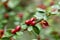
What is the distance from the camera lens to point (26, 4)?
94.7 inches

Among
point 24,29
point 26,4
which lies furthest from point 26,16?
point 24,29

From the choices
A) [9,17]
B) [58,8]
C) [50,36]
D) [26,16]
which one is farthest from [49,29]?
[58,8]

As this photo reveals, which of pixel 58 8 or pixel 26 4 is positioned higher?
pixel 26 4

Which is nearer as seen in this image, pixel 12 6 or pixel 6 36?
pixel 6 36

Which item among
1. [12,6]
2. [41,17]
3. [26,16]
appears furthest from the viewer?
[12,6]

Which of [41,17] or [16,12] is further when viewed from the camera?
[16,12]

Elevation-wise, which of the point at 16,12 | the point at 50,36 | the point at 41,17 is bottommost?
the point at 50,36

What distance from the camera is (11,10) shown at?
2.09m

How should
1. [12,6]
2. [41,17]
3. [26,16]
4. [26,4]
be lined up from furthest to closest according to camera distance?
[26,4] < [12,6] < [26,16] < [41,17]

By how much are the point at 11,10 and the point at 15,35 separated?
874mm

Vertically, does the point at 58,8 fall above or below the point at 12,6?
below

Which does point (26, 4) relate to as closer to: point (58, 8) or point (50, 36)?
point (50, 36)

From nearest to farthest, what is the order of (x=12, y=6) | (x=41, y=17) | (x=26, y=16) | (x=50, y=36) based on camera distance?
1. (x=41, y=17)
2. (x=50, y=36)
3. (x=26, y=16)
4. (x=12, y=6)

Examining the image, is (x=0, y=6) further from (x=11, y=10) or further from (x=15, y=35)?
→ (x=15, y=35)
